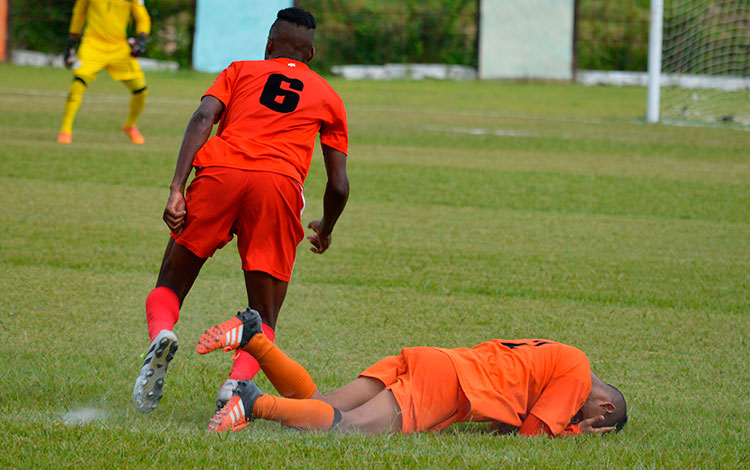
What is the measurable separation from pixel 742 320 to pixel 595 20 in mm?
29133

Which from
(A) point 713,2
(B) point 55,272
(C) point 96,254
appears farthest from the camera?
(A) point 713,2

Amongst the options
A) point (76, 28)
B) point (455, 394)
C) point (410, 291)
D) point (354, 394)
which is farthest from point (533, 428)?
point (76, 28)

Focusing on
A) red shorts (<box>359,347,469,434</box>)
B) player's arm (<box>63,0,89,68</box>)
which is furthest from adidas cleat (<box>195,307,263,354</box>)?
player's arm (<box>63,0,89,68</box>)

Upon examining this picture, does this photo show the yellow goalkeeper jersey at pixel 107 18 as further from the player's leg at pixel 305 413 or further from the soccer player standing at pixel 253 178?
the player's leg at pixel 305 413

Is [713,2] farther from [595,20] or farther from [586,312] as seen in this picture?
[586,312]

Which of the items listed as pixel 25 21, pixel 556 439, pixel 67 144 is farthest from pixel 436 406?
pixel 25 21

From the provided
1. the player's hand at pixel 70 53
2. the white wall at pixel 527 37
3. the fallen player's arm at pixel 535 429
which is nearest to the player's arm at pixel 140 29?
the player's hand at pixel 70 53

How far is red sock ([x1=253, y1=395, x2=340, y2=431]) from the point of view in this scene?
Answer: 11.9 feet

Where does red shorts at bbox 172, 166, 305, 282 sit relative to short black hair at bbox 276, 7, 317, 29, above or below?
below

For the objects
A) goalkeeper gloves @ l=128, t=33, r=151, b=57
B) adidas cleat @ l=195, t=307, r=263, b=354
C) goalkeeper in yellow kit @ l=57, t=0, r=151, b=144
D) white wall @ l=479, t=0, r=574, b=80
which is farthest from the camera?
white wall @ l=479, t=0, r=574, b=80

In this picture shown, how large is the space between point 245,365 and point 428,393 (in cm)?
78

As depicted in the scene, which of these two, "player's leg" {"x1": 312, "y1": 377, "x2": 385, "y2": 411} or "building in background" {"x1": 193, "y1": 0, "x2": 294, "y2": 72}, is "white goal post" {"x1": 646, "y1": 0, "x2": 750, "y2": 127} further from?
"player's leg" {"x1": 312, "y1": 377, "x2": 385, "y2": 411}

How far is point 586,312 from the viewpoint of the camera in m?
6.01

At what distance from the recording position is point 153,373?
3.61 metres
